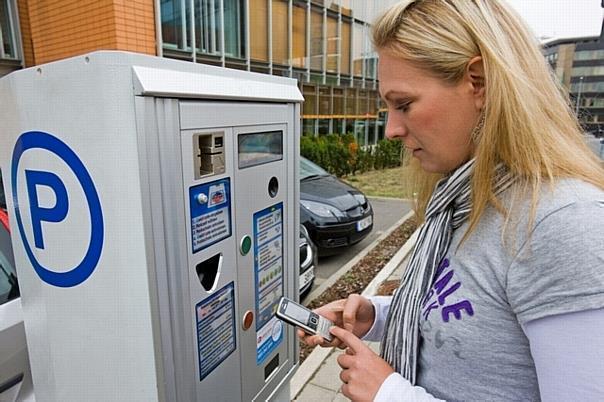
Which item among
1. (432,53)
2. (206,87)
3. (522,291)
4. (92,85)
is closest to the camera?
(522,291)

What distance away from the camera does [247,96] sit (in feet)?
4.40

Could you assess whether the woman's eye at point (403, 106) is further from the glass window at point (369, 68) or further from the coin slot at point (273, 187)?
the glass window at point (369, 68)

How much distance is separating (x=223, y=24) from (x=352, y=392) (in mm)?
8666

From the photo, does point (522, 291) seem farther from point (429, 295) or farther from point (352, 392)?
point (352, 392)

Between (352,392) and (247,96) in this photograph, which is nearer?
(352,392)

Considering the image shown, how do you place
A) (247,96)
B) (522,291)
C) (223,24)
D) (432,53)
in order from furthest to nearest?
(223,24) < (247,96) < (432,53) < (522,291)

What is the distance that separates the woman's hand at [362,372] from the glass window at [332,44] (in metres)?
12.0

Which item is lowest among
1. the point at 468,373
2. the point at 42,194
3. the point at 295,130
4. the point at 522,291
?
the point at 468,373

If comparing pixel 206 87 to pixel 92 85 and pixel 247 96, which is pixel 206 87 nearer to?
pixel 247 96

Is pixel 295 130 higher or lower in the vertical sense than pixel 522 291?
higher

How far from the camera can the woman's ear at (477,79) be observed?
91cm

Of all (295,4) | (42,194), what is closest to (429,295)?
(42,194)

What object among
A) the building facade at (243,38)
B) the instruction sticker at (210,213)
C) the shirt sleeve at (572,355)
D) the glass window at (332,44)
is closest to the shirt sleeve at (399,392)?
the shirt sleeve at (572,355)

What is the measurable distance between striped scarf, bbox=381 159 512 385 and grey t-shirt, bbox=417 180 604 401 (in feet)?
0.08
